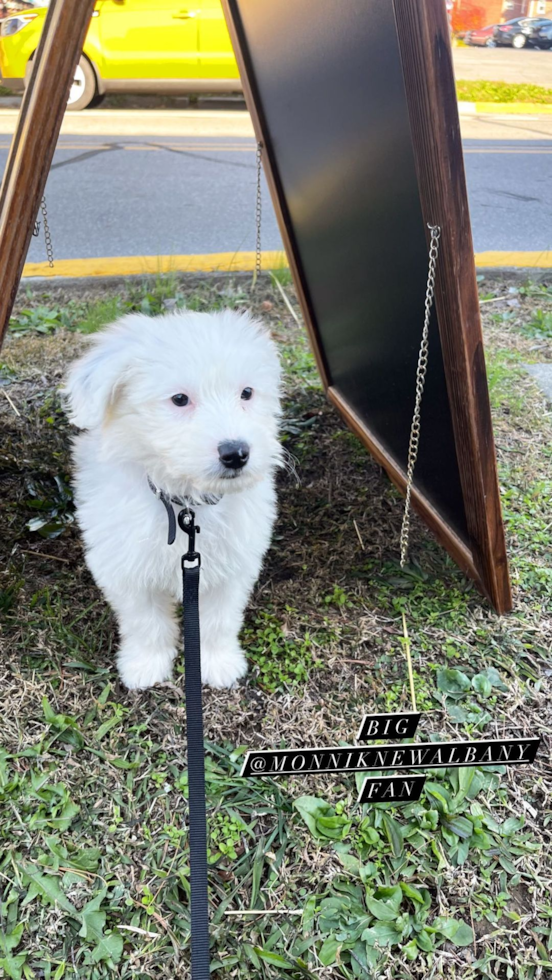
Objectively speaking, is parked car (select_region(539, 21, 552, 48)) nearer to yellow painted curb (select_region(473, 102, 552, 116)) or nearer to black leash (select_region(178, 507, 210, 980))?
yellow painted curb (select_region(473, 102, 552, 116))

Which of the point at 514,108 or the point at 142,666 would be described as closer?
the point at 142,666

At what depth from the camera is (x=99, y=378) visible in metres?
1.61

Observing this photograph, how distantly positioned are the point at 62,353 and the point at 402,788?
3.01 meters

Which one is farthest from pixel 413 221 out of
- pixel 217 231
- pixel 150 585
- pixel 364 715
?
pixel 217 231

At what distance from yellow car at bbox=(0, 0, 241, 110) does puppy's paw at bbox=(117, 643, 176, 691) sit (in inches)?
280

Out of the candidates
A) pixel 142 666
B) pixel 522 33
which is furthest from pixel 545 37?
pixel 142 666

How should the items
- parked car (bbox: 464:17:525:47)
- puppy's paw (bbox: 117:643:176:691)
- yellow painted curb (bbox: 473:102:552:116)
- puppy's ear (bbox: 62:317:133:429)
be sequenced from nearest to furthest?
puppy's ear (bbox: 62:317:133:429), puppy's paw (bbox: 117:643:176:691), parked car (bbox: 464:17:525:47), yellow painted curb (bbox: 473:102:552:116)

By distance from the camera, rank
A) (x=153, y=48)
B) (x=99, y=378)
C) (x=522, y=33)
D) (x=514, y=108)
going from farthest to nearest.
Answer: (x=153, y=48) < (x=514, y=108) < (x=522, y=33) < (x=99, y=378)

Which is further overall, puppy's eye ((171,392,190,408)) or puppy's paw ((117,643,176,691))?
puppy's paw ((117,643,176,691))

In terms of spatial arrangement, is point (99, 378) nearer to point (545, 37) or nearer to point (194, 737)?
point (194, 737)

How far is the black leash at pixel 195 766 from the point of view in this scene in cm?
134

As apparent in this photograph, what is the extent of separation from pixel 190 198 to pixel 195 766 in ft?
21.9

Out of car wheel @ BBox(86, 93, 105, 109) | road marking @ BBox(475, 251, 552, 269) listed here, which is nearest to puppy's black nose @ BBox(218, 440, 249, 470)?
road marking @ BBox(475, 251, 552, 269)

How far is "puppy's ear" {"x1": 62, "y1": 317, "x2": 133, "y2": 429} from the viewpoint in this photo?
5.27 ft
